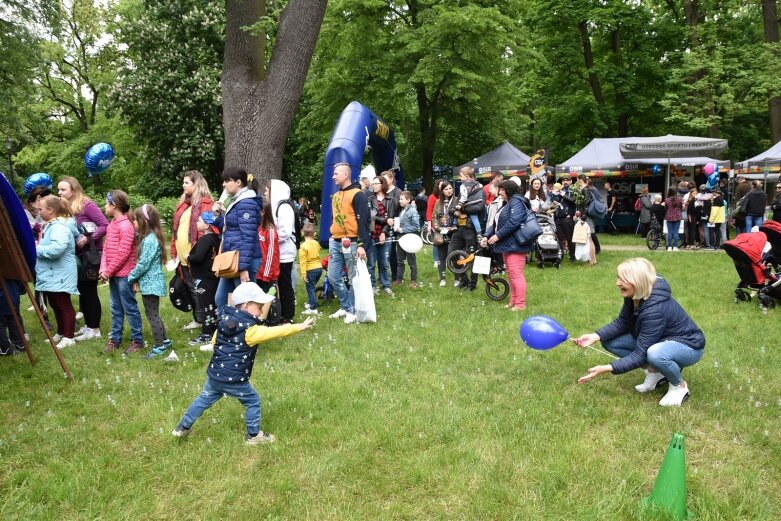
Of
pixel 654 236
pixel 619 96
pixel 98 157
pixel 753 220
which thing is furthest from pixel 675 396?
pixel 619 96

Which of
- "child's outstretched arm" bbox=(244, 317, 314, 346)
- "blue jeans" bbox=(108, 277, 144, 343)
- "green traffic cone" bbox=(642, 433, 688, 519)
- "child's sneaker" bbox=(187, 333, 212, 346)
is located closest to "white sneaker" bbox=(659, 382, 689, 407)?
"green traffic cone" bbox=(642, 433, 688, 519)

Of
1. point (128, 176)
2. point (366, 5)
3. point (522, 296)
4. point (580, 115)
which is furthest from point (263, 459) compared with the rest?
point (128, 176)

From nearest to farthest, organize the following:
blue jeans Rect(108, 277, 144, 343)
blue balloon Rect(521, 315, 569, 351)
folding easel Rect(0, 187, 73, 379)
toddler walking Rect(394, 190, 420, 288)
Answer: blue balloon Rect(521, 315, 569, 351) → folding easel Rect(0, 187, 73, 379) → blue jeans Rect(108, 277, 144, 343) → toddler walking Rect(394, 190, 420, 288)

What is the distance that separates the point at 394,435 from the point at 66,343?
15.2 ft

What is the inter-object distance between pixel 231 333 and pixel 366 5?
17.8 m

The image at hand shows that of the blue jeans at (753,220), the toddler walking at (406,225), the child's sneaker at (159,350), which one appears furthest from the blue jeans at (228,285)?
the blue jeans at (753,220)

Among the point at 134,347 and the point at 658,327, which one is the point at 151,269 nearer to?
the point at 134,347

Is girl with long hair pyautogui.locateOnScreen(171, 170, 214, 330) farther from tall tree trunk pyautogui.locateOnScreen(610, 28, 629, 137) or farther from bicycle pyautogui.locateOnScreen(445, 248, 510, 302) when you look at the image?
tall tree trunk pyautogui.locateOnScreen(610, 28, 629, 137)

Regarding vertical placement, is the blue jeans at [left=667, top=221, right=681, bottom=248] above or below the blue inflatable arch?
below

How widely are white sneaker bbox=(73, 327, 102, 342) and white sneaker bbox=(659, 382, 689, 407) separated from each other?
20.6 feet

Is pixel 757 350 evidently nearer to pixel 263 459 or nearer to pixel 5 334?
pixel 263 459

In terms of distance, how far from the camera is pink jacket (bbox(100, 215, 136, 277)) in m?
6.02

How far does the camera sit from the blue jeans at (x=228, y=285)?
5906 mm

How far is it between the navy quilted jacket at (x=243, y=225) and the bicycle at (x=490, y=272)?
12.6 feet
